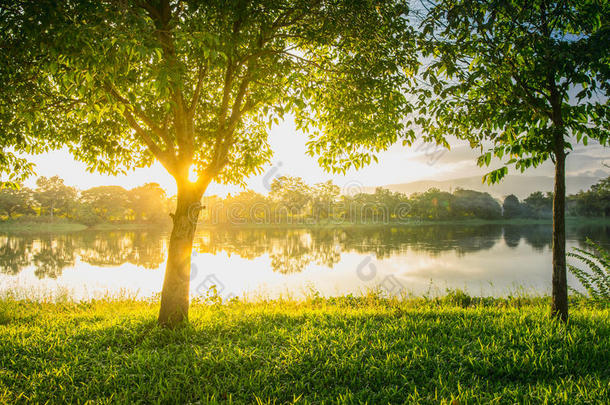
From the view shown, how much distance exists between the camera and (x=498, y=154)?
15.5ft

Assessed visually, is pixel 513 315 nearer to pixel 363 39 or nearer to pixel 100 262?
pixel 363 39

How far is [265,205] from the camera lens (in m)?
60.7

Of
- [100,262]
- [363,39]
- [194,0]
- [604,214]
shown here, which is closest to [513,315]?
[363,39]

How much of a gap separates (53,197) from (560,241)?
70.2 metres

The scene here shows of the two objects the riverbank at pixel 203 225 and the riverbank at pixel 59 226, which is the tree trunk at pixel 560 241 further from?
the riverbank at pixel 59 226

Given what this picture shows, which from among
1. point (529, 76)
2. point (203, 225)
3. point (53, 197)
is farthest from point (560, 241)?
point (53, 197)

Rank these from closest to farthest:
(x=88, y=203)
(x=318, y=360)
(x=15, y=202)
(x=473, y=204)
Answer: (x=318, y=360) < (x=15, y=202) < (x=88, y=203) < (x=473, y=204)

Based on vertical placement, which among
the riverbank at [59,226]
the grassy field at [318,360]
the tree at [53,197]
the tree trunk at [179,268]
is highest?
the tree at [53,197]

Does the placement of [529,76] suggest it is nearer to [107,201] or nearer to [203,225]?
[203,225]

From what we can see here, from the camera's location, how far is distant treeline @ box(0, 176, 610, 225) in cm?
5591

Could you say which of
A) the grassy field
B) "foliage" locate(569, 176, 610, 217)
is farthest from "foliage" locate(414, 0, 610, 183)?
"foliage" locate(569, 176, 610, 217)

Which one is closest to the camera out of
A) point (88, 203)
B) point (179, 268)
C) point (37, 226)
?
point (179, 268)

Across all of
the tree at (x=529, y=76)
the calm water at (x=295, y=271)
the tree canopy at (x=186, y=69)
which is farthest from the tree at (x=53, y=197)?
the tree at (x=529, y=76)

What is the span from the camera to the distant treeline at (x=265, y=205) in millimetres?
55906
